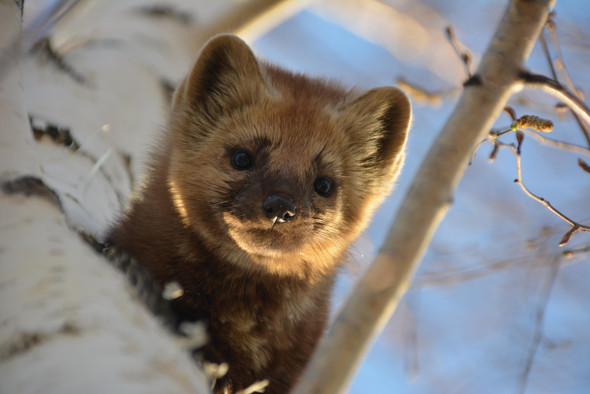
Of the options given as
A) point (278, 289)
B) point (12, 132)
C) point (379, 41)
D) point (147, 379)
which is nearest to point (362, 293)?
point (147, 379)

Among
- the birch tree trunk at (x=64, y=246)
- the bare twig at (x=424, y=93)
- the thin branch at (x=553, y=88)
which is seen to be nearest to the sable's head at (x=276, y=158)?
the bare twig at (x=424, y=93)

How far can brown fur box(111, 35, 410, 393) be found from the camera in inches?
113

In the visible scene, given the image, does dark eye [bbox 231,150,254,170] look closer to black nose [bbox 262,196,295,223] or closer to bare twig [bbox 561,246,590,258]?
black nose [bbox 262,196,295,223]

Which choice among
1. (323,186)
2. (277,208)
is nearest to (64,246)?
(277,208)

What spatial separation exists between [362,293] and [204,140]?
5.81 feet

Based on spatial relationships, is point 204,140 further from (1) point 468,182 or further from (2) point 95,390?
(1) point 468,182

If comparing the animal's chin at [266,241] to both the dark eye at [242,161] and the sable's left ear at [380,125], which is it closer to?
the dark eye at [242,161]

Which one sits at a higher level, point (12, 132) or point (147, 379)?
point (12, 132)

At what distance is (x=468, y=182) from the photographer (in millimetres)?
6535

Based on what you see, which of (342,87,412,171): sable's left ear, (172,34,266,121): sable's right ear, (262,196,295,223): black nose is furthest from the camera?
(342,87,412,171): sable's left ear

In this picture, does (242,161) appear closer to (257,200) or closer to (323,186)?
(257,200)

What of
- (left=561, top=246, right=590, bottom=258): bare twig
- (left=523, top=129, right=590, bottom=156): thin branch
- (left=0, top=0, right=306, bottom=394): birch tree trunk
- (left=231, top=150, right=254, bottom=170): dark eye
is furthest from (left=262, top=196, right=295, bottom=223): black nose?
(left=561, top=246, right=590, bottom=258): bare twig

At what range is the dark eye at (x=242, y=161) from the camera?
3.10 m

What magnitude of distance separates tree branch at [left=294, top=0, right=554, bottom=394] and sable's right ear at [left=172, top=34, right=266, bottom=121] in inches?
54.0
